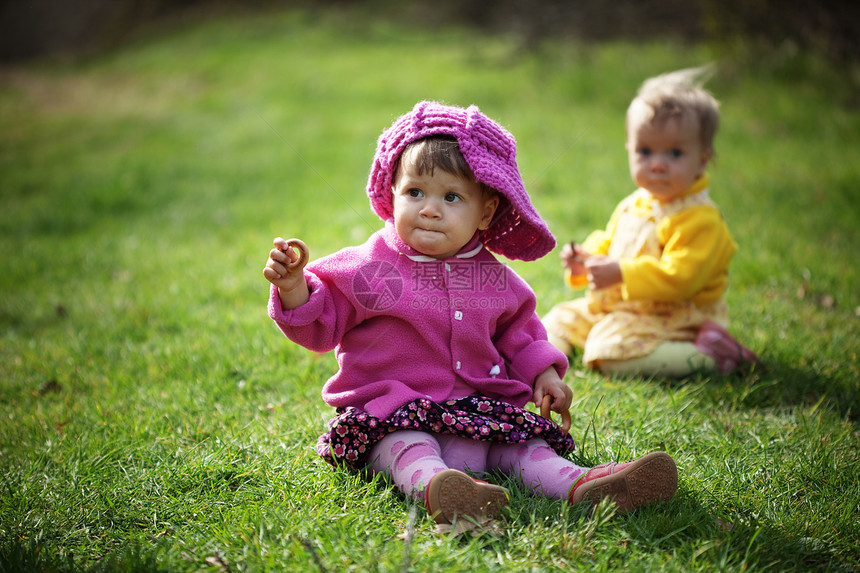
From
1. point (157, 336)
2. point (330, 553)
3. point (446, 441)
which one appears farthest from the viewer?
point (157, 336)

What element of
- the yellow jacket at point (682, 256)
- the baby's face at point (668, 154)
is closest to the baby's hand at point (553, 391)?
the yellow jacket at point (682, 256)

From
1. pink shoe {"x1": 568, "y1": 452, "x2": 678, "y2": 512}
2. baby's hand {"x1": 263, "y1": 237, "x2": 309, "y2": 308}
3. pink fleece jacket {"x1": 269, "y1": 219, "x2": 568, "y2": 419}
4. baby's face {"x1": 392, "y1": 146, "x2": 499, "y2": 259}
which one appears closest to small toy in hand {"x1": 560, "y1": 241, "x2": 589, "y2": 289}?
pink fleece jacket {"x1": 269, "y1": 219, "x2": 568, "y2": 419}

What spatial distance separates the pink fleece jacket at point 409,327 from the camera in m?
2.50

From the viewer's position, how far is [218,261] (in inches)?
210

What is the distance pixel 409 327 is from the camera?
2.57m

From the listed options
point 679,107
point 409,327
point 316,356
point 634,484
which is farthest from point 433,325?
point 679,107

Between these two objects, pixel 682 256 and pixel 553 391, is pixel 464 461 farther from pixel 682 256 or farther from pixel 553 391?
pixel 682 256

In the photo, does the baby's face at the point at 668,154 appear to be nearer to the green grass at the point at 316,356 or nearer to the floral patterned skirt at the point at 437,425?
the green grass at the point at 316,356

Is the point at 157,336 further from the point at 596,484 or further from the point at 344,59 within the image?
Result: the point at 344,59

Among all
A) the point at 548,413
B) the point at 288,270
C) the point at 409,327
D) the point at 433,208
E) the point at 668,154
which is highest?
the point at 668,154

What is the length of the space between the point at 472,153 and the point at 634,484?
3.95 feet

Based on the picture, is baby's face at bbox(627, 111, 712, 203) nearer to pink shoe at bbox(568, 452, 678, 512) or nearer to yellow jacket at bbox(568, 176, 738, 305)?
yellow jacket at bbox(568, 176, 738, 305)

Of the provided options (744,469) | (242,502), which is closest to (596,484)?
(744,469)

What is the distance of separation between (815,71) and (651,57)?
2310 mm
